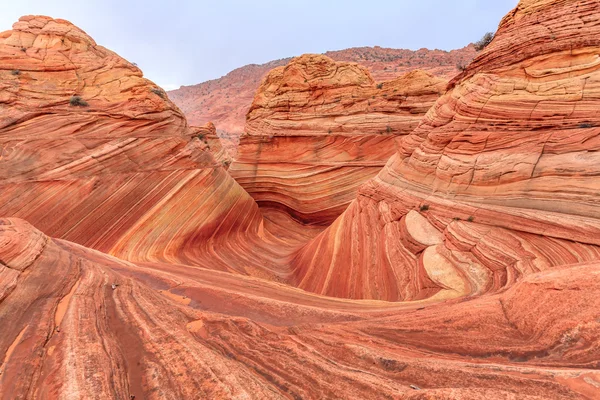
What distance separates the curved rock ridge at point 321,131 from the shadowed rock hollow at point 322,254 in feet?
10.7

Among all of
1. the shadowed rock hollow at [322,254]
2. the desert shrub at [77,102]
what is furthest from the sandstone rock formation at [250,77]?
the desert shrub at [77,102]

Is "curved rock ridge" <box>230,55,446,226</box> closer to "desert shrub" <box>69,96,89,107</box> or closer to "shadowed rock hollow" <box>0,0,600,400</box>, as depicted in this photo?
"shadowed rock hollow" <box>0,0,600,400</box>

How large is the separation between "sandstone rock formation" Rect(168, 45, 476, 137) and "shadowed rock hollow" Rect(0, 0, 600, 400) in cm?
2193

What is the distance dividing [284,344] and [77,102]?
32.7 ft

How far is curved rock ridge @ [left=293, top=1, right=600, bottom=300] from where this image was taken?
428 centimetres

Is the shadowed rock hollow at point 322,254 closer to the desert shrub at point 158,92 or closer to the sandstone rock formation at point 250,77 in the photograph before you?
the desert shrub at point 158,92

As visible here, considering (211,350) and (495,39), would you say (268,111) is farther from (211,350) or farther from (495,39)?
(211,350)

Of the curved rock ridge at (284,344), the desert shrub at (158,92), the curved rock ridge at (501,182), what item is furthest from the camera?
the desert shrub at (158,92)

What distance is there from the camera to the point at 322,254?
8367 millimetres

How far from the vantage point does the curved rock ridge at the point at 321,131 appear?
12859 mm

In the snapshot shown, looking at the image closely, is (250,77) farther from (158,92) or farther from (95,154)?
(95,154)

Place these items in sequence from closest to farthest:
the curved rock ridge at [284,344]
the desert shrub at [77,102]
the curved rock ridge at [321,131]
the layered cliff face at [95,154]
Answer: the curved rock ridge at [284,344], the layered cliff face at [95,154], the desert shrub at [77,102], the curved rock ridge at [321,131]

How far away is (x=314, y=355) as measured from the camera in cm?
241

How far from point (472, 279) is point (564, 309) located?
6.29 feet
